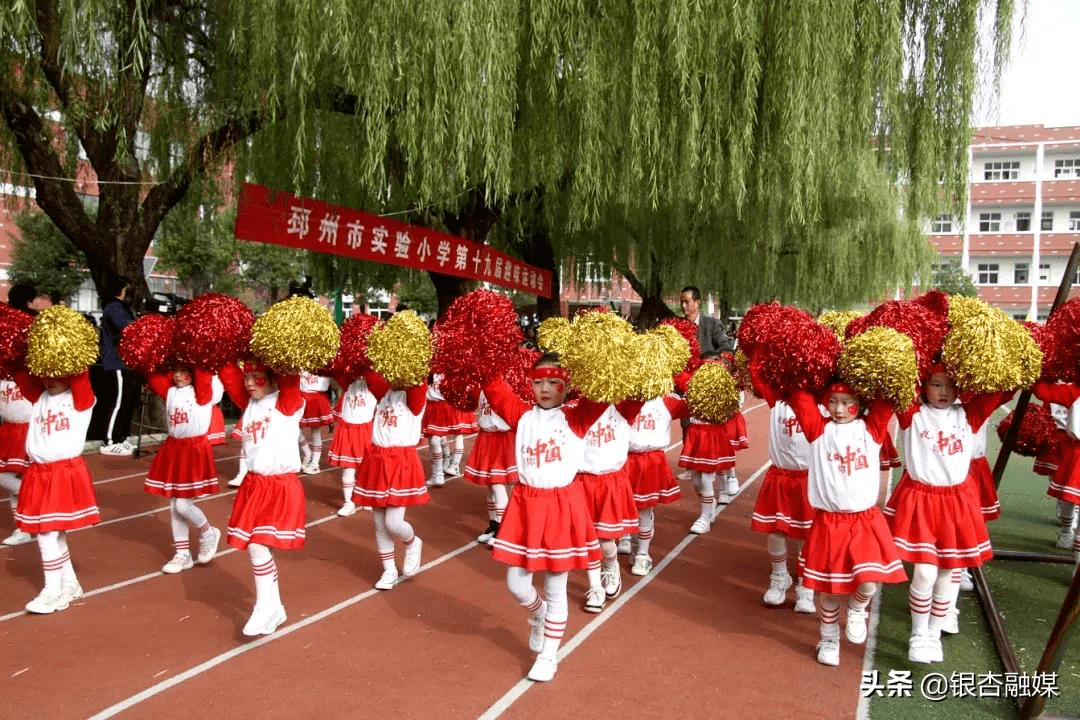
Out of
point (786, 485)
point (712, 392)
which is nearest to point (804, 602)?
point (786, 485)

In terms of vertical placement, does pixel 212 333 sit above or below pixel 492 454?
above

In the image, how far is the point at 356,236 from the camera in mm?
8398

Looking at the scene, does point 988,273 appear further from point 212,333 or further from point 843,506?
point 212,333

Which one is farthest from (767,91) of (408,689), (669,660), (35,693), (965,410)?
(35,693)

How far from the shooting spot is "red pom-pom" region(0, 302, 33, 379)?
4867 mm

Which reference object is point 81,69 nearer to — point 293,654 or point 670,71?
point 670,71

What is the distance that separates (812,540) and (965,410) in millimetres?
1125

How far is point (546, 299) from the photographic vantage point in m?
14.1

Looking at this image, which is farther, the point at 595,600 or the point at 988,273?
the point at 988,273

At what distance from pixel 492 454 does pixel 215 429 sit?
2172 millimetres

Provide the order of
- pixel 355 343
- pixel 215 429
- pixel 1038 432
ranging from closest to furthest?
1. pixel 355 343
2. pixel 215 429
3. pixel 1038 432

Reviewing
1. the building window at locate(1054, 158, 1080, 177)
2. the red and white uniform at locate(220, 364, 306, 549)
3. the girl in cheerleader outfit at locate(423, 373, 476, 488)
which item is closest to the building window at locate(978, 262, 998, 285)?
the building window at locate(1054, 158, 1080, 177)

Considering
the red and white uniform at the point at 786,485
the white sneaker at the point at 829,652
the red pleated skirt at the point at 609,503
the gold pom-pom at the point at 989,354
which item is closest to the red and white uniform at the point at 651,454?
the red pleated skirt at the point at 609,503

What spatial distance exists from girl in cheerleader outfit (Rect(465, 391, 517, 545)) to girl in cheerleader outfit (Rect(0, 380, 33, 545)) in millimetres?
3428
